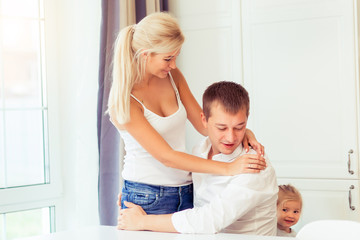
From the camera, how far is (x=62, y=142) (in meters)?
2.72

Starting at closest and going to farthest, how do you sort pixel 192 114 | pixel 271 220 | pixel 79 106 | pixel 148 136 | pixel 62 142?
pixel 271 220 < pixel 148 136 < pixel 192 114 < pixel 79 106 < pixel 62 142

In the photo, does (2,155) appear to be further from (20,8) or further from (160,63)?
(160,63)

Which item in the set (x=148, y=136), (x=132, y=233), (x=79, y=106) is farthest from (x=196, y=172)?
(x=79, y=106)

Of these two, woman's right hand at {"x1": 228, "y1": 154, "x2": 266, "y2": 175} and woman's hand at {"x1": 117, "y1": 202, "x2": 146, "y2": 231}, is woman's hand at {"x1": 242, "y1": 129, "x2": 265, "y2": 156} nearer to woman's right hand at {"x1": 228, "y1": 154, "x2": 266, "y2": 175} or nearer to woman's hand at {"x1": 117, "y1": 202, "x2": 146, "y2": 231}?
woman's right hand at {"x1": 228, "y1": 154, "x2": 266, "y2": 175}

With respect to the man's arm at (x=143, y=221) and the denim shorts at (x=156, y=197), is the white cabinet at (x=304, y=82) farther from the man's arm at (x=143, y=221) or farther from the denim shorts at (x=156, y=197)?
the man's arm at (x=143, y=221)

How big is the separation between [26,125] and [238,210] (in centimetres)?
156

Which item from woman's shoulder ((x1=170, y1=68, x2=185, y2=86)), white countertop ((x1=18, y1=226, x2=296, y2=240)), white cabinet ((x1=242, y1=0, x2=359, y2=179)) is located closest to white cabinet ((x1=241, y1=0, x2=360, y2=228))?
white cabinet ((x1=242, y1=0, x2=359, y2=179))

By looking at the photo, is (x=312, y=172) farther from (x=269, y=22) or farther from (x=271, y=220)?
(x=271, y=220)

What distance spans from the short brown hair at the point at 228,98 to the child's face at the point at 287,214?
106 centimetres

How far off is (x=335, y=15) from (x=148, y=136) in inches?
56.0

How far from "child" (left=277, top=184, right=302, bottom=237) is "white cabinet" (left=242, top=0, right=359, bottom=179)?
164mm

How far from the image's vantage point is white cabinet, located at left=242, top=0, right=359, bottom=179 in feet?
8.33

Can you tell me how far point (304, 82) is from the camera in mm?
2645

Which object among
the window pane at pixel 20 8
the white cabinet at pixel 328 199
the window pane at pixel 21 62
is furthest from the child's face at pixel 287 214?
the window pane at pixel 20 8
